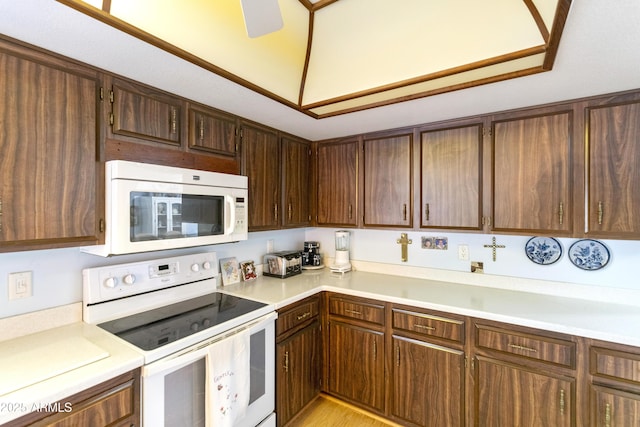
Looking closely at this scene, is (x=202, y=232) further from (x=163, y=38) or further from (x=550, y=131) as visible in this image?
(x=550, y=131)

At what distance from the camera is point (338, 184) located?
2.66 metres

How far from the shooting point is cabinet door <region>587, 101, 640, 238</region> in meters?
1.61

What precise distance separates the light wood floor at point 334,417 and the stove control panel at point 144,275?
123cm

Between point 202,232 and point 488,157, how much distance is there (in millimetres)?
1909

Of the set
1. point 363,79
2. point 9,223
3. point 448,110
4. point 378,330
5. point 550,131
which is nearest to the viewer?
point 9,223

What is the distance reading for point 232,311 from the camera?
1.71 meters

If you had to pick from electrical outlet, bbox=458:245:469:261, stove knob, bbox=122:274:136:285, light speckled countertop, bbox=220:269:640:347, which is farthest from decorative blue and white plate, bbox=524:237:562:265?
stove knob, bbox=122:274:136:285

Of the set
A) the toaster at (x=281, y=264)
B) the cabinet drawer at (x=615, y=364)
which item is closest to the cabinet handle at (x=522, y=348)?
the cabinet drawer at (x=615, y=364)

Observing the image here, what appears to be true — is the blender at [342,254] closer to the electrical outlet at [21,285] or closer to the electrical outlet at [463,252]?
the electrical outlet at [463,252]

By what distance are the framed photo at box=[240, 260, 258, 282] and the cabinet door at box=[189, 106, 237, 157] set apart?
897mm

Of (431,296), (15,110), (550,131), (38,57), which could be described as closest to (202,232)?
(15,110)

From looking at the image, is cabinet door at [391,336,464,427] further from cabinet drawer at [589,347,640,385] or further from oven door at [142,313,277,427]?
oven door at [142,313,277,427]

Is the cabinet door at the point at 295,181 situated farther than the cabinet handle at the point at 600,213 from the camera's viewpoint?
Yes

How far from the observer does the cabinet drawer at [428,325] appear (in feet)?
5.95
